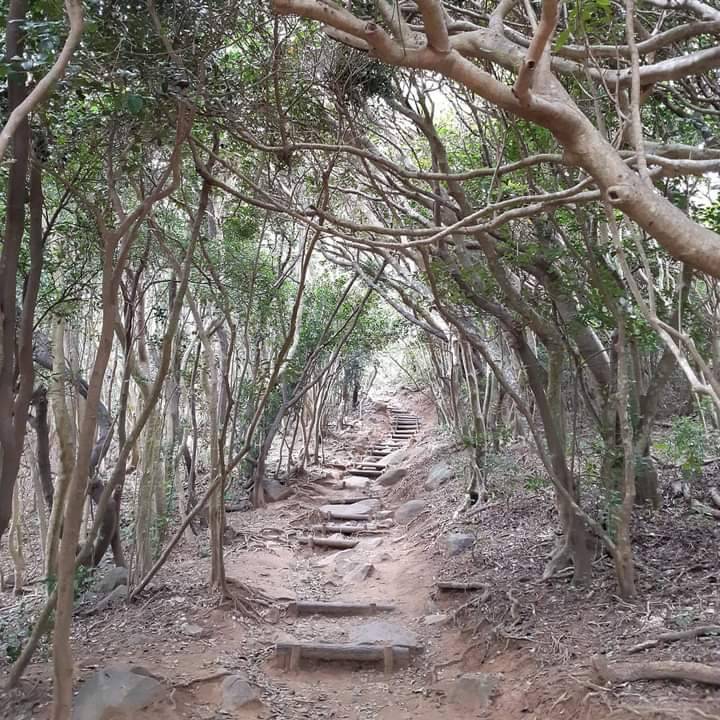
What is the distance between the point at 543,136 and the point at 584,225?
84 centimetres

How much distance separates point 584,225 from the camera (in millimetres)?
4902

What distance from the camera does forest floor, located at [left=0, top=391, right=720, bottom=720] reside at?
13.7 ft

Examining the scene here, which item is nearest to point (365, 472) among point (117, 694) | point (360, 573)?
point (360, 573)

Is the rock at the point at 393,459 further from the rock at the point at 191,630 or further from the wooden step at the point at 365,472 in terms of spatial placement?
the rock at the point at 191,630

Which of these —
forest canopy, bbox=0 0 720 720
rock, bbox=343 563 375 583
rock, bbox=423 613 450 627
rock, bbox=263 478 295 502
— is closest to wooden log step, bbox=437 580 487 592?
rock, bbox=423 613 450 627

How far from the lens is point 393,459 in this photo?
58.4ft

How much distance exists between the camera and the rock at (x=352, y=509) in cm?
1150

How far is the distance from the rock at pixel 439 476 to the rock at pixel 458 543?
3781 millimetres

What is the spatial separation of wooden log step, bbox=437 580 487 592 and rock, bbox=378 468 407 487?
306 inches

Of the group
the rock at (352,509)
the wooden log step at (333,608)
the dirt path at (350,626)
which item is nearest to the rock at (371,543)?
the dirt path at (350,626)

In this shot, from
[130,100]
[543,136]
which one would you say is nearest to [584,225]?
[543,136]

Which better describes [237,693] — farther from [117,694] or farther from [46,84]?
[46,84]

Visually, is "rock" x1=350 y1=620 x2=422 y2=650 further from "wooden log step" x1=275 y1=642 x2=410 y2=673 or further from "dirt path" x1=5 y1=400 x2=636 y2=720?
"wooden log step" x1=275 y1=642 x2=410 y2=673

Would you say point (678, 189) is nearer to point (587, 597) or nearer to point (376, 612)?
point (587, 597)
